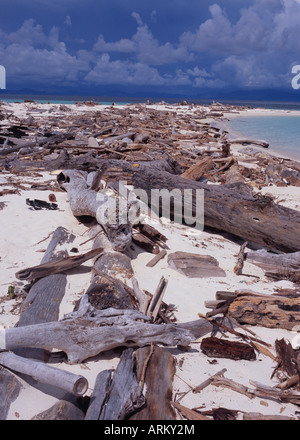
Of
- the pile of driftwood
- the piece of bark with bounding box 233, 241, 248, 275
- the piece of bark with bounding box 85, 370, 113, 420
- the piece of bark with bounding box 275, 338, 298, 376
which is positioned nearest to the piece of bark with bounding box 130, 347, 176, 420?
the pile of driftwood

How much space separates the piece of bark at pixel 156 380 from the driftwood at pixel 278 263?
2.68m

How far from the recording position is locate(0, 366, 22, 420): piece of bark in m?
2.50

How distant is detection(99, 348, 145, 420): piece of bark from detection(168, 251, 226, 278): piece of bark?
7.42 feet

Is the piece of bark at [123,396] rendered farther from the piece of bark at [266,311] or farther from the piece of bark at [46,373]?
the piece of bark at [266,311]

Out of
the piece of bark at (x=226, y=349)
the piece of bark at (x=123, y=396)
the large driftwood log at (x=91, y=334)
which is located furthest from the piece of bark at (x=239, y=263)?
the piece of bark at (x=123, y=396)

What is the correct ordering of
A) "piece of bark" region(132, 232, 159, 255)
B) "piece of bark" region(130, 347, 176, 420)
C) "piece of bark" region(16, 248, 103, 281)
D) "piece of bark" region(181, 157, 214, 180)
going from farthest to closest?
"piece of bark" region(181, 157, 214, 180), "piece of bark" region(132, 232, 159, 255), "piece of bark" region(16, 248, 103, 281), "piece of bark" region(130, 347, 176, 420)

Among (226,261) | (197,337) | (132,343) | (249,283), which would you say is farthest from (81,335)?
(226,261)

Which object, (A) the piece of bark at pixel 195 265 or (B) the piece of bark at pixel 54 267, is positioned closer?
(B) the piece of bark at pixel 54 267

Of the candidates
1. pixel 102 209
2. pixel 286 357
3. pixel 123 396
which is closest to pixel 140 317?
pixel 123 396

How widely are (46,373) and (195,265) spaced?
9.82 ft

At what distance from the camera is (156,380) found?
2.81 meters

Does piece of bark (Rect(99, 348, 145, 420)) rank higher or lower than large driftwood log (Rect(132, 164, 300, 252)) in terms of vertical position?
lower

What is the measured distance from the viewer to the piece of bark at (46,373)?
242 centimetres

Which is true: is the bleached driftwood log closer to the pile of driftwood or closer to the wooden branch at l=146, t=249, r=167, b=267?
the pile of driftwood
